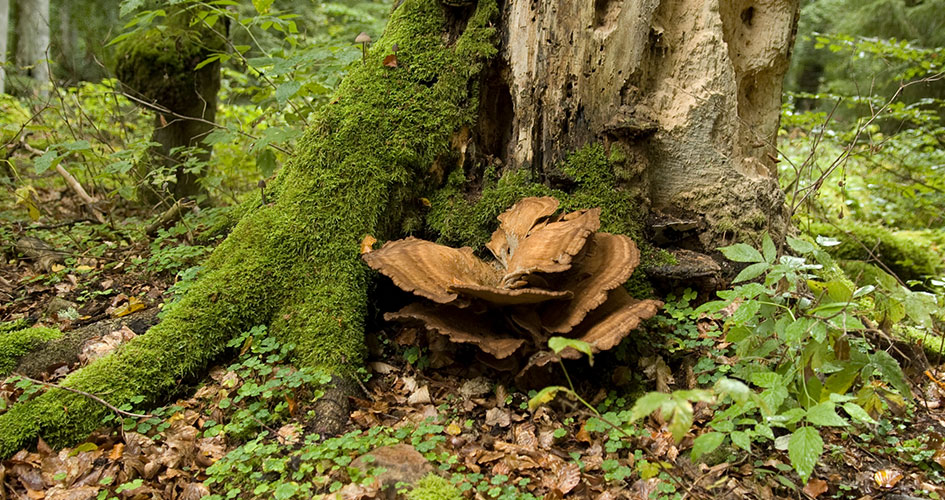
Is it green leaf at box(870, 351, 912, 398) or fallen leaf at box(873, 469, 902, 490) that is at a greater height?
green leaf at box(870, 351, 912, 398)

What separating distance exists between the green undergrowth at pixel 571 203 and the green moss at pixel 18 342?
2598 mm

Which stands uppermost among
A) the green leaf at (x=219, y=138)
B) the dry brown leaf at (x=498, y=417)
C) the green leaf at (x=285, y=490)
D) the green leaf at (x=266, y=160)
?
the green leaf at (x=219, y=138)

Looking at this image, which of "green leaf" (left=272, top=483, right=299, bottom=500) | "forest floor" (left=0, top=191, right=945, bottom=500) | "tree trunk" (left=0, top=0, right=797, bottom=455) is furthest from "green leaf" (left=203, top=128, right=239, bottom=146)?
"green leaf" (left=272, top=483, right=299, bottom=500)

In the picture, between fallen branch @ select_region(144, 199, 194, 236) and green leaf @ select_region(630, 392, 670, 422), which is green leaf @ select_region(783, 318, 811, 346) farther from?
fallen branch @ select_region(144, 199, 194, 236)

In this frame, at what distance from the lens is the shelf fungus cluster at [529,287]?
2.75 meters

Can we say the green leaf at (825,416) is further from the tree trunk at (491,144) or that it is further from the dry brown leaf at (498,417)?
the tree trunk at (491,144)

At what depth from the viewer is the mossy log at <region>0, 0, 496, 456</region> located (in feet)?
10.3

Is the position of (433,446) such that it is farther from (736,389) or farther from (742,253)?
(742,253)

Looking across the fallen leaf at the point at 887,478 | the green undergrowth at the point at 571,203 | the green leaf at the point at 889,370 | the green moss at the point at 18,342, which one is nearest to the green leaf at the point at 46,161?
→ the green moss at the point at 18,342

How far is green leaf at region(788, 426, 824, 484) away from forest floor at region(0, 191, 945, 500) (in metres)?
0.45

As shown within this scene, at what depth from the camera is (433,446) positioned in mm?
2709

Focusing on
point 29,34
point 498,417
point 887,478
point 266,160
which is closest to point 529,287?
point 498,417

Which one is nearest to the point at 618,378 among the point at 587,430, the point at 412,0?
the point at 587,430

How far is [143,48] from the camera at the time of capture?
579 cm
